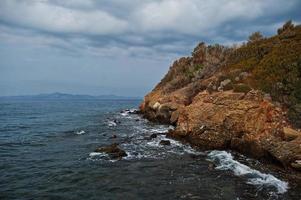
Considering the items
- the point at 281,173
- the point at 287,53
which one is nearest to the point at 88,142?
the point at 281,173

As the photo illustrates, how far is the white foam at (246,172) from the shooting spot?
755 inches

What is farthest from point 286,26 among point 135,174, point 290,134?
point 135,174

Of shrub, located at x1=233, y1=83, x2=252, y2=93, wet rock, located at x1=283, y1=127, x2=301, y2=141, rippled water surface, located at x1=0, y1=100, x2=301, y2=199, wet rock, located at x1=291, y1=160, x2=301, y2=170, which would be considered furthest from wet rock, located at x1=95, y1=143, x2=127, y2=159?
wet rock, located at x1=291, y1=160, x2=301, y2=170

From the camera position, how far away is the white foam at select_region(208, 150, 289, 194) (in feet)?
63.0

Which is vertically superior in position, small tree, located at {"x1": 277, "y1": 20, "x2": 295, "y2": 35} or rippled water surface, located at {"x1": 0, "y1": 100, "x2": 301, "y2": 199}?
small tree, located at {"x1": 277, "y1": 20, "x2": 295, "y2": 35}

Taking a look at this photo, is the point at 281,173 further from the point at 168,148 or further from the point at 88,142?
the point at 88,142

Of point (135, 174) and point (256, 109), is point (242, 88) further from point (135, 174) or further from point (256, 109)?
point (135, 174)

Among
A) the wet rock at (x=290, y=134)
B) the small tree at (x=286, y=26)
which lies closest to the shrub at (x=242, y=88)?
the wet rock at (x=290, y=134)

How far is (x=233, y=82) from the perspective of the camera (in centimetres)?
3453

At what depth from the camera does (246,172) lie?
21797mm

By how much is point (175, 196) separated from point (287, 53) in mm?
26872

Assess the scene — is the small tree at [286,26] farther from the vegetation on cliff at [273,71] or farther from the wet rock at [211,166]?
the wet rock at [211,166]

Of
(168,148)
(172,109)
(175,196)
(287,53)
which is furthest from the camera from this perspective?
(172,109)

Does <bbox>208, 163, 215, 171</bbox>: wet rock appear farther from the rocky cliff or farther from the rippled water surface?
the rocky cliff
